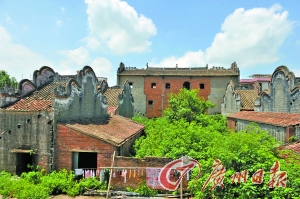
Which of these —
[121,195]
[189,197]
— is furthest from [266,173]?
[121,195]

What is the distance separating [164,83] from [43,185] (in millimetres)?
27854

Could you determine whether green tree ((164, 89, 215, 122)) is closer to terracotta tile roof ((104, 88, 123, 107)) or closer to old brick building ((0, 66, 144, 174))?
terracotta tile roof ((104, 88, 123, 107))

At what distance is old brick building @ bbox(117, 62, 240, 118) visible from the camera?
116 feet

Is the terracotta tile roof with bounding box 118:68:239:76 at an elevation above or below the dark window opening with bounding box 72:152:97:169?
above

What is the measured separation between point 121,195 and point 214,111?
88.8 feet

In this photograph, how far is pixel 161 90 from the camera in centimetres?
3653

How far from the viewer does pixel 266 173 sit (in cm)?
801

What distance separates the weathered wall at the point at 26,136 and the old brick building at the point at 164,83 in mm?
24774

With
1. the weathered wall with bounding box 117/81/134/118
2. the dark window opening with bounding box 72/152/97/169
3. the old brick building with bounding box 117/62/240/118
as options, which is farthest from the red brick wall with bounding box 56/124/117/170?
the old brick building with bounding box 117/62/240/118

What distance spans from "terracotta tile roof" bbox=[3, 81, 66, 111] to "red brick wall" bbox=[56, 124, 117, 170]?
1590 mm

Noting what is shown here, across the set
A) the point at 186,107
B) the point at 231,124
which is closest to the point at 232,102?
the point at 231,124

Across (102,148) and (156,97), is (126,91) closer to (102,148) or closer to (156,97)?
(156,97)

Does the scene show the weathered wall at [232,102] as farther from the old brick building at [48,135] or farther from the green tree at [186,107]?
the old brick building at [48,135]

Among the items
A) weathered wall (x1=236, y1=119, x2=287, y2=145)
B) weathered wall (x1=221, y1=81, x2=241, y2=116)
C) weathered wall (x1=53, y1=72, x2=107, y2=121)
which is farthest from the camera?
weathered wall (x1=221, y1=81, x2=241, y2=116)
